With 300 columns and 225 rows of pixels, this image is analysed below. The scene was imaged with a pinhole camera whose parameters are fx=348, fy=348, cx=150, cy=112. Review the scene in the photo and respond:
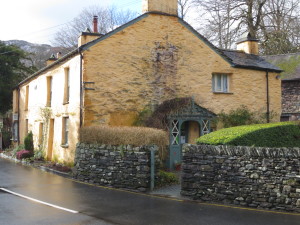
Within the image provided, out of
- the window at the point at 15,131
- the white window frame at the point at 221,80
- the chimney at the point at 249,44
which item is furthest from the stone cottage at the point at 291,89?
the window at the point at 15,131

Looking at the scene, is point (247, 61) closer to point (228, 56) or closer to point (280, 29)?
point (228, 56)

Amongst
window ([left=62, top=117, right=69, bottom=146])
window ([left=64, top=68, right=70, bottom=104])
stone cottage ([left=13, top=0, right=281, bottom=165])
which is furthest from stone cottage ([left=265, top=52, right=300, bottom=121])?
window ([left=62, top=117, right=69, bottom=146])

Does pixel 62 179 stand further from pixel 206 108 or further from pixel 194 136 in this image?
pixel 206 108

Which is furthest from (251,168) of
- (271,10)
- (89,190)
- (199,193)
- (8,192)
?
(271,10)

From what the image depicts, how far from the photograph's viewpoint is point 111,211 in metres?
9.18

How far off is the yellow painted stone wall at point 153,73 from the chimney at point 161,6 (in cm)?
38

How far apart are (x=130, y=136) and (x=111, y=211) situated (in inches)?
155

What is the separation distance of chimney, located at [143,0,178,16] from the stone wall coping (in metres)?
9.76

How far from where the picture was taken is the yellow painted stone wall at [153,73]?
659 inches

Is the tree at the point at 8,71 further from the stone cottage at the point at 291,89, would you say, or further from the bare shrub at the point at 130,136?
the stone cottage at the point at 291,89

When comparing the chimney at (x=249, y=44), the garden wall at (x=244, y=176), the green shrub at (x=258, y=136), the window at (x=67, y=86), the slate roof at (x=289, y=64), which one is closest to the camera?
the garden wall at (x=244, y=176)

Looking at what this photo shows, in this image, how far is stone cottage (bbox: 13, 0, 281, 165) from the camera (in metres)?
16.8

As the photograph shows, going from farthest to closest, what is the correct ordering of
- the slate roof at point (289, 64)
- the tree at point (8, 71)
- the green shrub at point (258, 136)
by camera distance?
1. the tree at point (8, 71)
2. the slate roof at point (289, 64)
3. the green shrub at point (258, 136)

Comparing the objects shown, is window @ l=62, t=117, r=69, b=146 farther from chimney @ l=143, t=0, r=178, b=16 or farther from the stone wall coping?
the stone wall coping
